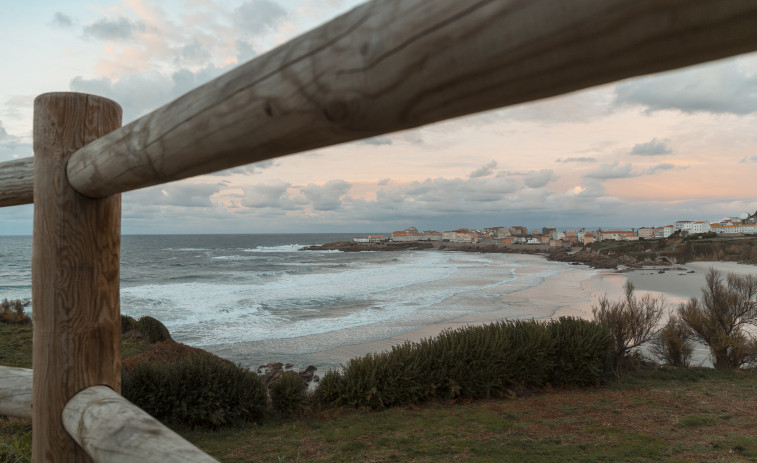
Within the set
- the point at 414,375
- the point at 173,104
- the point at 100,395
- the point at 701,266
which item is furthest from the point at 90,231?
the point at 701,266

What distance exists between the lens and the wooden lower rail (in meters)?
0.93

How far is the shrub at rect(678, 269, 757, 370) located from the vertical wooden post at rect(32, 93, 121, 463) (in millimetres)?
15502

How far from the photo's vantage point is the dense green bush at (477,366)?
348 inches

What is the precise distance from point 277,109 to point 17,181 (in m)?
1.52

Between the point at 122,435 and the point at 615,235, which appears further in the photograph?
the point at 615,235

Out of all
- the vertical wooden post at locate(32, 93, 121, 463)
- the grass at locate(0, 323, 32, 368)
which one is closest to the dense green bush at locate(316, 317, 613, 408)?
the grass at locate(0, 323, 32, 368)

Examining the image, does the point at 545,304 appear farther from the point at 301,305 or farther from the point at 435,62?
the point at 435,62

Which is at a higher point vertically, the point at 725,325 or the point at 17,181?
the point at 17,181

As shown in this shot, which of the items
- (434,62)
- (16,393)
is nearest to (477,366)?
(16,393)

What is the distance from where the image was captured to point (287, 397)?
8445 mm

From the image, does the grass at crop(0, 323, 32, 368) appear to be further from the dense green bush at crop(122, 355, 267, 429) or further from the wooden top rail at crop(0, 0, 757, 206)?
the wooden top rail at crop(0, 0, 757, 206)

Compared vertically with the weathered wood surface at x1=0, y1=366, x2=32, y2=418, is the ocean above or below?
below

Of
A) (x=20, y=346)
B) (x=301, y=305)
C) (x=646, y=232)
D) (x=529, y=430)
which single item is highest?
(x=646, y=232)

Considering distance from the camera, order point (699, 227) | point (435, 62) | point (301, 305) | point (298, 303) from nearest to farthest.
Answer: point (435, 62), point (301, 305), point (298, 303), point (699, 227)
